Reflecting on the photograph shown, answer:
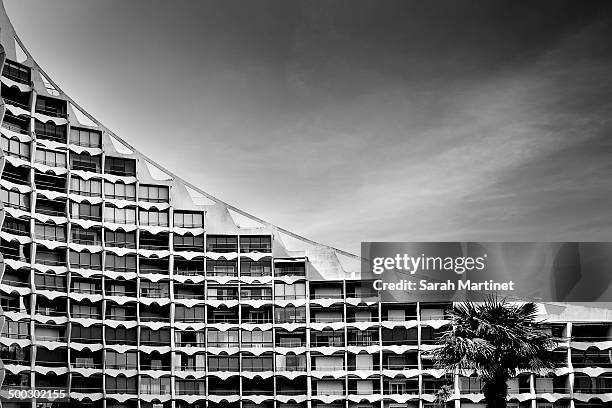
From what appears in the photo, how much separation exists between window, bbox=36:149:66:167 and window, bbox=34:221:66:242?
8.18 metres

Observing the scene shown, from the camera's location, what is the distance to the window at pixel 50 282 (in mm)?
121562

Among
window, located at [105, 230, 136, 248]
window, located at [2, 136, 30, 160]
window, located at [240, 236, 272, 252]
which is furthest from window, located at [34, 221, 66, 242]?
window, located at [240, 236, 272, 252]

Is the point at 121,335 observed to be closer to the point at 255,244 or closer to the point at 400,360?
the point at 255,244

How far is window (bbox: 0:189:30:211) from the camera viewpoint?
387ft

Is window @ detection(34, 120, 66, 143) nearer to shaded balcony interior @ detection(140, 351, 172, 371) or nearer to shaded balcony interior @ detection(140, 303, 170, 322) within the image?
shaded balcony interior @ detection(140, 303, 170, 322)

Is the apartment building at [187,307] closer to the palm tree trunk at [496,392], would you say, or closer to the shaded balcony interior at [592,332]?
the shaded balcony interior at [592,332]

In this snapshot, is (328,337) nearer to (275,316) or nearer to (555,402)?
(275,316)

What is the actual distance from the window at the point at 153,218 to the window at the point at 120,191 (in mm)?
2652

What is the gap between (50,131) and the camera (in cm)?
12762

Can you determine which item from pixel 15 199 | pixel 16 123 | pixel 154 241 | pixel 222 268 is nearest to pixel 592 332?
pixel 222 268

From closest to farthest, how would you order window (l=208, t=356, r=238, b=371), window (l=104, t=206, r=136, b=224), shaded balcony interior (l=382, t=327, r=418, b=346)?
window (l=104, t=206, r=136, b=224)
window (l=208, t=356, r=238, b=371)
shaded balcony interior (l=382, t=327, r=418, b=346)

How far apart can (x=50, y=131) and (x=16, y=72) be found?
30.2 feet

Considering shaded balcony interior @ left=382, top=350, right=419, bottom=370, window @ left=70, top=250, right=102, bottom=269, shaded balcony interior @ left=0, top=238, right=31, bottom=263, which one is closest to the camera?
shaded balcony interior @ left=0, top=238, right=31, bottom=263

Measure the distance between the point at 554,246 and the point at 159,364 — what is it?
58231 millimetres
